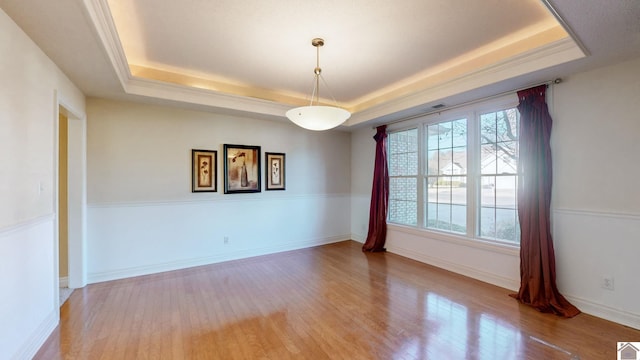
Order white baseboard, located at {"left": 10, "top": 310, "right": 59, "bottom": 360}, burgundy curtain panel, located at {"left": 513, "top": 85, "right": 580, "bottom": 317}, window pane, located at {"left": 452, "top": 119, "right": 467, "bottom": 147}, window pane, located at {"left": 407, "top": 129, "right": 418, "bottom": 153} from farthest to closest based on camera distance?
window pane, located at {"left": 407, "top": 129, "right": 418, "bottom": 153}, window pane, located at {"left": 452, "top": 119, "right": 467, "bottom": 147}, burgundy curtain panel, located at {"left": 513, "top": 85, "right": 580, "bottom": 317}, white baseboard, located at {"left": 10, "top": 310, "right": 59, "bottom": 360}

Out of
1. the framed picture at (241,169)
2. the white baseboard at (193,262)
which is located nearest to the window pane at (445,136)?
the white baseboard at (193,262)

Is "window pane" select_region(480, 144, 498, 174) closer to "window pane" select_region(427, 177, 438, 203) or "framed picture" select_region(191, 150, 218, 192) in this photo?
"window pane" select_region(427, 177, 438, 203)

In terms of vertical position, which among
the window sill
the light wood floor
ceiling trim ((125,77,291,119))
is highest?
ceiling trim ((125,77,291,119))

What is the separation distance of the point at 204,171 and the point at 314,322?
287 centimetres

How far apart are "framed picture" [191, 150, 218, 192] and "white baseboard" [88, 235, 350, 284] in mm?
1120

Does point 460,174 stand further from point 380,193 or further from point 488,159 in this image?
point 380,193

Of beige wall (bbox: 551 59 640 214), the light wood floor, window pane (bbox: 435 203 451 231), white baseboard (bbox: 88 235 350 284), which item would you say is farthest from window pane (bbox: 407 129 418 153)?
white baseboard (bbox: 88 235 350 284)

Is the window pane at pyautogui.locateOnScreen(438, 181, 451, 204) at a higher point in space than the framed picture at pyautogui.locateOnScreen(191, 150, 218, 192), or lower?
lower

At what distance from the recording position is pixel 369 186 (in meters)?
5.55

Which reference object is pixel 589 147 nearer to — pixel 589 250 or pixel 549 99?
pixel 549 99

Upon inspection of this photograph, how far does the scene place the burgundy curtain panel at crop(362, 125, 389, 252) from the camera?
502 cm

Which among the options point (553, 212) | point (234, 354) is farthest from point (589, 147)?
point (234, 354)

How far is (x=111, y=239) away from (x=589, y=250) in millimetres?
5634

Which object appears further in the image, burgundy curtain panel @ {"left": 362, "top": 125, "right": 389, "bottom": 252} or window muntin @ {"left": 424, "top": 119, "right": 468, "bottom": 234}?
burgundy curtain panel @ {"left": 362, "top": 125, "right": 389, "bottom": 252}
